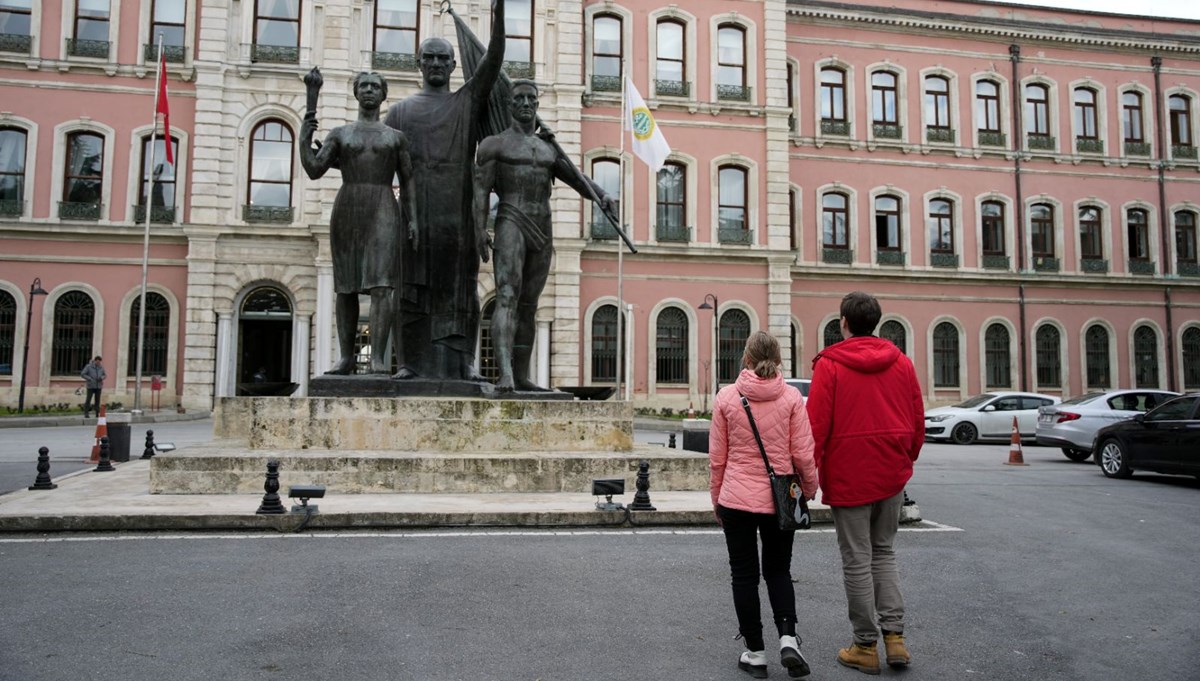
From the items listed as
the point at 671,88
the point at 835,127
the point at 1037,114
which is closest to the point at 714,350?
the point at 671,88

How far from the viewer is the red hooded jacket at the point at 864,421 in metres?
4.22

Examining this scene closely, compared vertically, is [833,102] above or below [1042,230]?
above

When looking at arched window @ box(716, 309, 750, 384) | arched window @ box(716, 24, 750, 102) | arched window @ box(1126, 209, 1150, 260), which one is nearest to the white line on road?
arched window @ box(716, 309, 750, 384)

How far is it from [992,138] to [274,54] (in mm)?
27280

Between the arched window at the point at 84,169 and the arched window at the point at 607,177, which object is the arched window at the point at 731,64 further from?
the arched window at the point at 84,169

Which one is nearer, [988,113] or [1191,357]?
[988,113]

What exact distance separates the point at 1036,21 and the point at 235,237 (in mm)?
31984

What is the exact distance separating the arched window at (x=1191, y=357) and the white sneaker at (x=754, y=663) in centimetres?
3952

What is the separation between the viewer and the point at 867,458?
166 inches

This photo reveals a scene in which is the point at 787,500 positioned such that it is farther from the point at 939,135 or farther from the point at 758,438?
the point at 939,135

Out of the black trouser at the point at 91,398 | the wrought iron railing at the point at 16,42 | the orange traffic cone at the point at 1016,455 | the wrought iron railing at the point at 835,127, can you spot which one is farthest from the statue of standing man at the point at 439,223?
the wrought iron railing at the point at 835,127

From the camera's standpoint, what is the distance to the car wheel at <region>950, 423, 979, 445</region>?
23.2 m

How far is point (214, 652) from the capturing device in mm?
4102

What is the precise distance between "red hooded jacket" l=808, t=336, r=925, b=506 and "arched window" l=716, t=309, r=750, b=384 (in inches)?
1039
